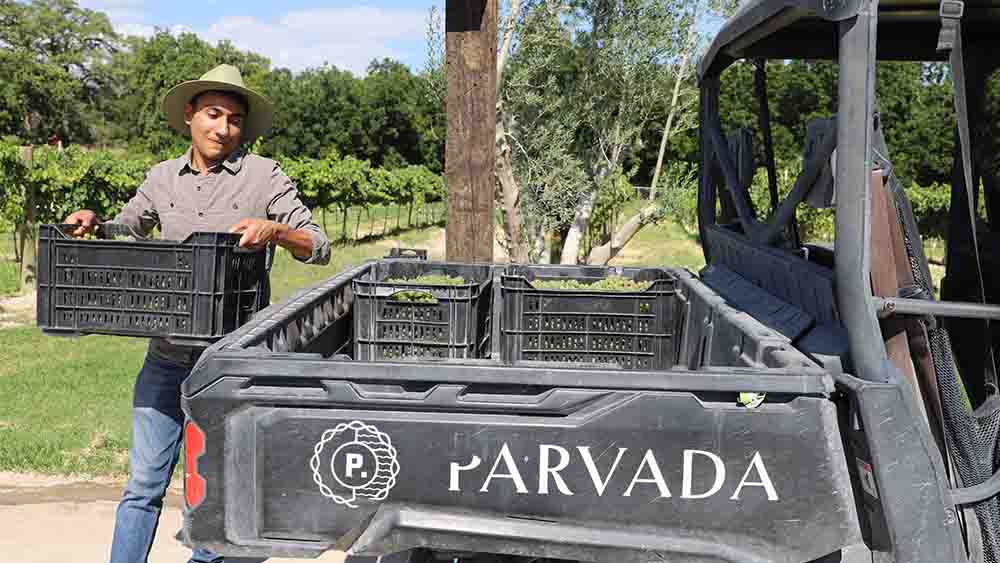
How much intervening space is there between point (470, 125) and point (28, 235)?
36.7 feet

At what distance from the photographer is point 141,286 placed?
10.1 ft

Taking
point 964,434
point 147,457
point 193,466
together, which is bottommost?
point 147,457

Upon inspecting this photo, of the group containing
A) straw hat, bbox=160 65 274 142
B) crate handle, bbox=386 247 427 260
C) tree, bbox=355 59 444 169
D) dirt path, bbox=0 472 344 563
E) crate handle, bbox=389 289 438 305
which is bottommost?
dirt path, bbox=0 472 344 563

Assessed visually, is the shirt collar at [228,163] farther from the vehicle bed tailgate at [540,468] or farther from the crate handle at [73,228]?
the vehicle bed tailgate at [540,468]

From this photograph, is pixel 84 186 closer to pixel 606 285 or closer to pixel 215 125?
pixel 215 125

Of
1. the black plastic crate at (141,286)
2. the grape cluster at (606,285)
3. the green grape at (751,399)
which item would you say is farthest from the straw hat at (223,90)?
the green grape at (751,399)

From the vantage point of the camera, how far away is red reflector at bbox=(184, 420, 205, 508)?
2273 mm

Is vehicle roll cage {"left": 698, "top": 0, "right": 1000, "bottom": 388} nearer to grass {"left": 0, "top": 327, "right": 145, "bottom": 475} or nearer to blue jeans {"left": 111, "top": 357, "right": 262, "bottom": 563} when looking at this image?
blue jeans {"left": 111, "top": 357, "right": 262, "bottom": 563}

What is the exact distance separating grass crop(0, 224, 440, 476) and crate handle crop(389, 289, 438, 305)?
3.11 metres

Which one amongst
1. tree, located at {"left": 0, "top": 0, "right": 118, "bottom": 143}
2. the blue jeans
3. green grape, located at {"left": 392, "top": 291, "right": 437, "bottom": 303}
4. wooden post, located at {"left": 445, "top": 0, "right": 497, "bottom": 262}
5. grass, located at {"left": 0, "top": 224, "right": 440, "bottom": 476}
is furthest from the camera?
tree, located at {"left": 0, "top": 0, "right": 118, "bottom": 143}

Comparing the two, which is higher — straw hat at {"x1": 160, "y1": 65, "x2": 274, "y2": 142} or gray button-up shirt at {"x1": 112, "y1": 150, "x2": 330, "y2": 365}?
straw hat at {"x1": 160, "y1": 65, "x2": 274, "y2": 142}

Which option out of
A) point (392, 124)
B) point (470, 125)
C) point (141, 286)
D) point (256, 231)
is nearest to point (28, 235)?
point (470, 125)

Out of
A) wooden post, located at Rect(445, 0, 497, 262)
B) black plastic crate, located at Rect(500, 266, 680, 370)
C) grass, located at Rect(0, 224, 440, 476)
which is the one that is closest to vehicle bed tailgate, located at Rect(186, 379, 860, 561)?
black plastic crate, located at Rect(500, 266, 680, 370)

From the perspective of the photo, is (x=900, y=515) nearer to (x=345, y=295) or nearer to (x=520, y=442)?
(x=520, y=442)
